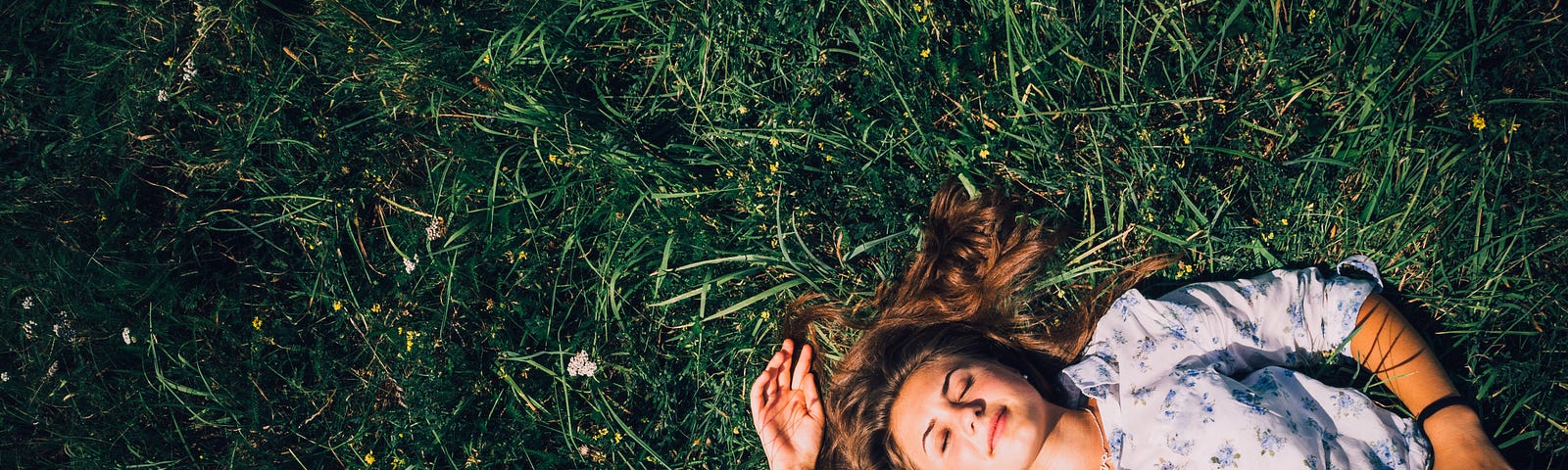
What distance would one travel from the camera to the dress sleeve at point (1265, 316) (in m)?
2.65

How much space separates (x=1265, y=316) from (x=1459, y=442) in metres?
0.64

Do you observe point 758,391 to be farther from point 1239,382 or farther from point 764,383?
point 1239,382

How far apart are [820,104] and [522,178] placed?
3.95 feet

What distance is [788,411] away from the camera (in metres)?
3.00

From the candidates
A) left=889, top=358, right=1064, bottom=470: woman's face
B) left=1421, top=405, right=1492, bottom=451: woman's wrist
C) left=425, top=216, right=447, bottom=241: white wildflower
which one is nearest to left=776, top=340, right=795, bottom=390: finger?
left=889, top=358, right=1064, bottom=470: woman's face

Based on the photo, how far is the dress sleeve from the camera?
8.71 ft

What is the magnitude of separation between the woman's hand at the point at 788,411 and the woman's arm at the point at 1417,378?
188cm

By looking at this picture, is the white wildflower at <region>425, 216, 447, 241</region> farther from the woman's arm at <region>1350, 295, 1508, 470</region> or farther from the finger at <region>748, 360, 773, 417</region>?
the woman's arm at <region>1350, 295, 1508, 470</region>

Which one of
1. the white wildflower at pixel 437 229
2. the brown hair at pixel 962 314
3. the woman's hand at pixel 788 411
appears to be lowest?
the woman's hand at pixel 788 411

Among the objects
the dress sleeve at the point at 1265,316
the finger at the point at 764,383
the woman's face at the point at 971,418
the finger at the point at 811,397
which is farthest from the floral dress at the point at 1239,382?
the finger at the point at 764,383

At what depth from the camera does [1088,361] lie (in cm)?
279

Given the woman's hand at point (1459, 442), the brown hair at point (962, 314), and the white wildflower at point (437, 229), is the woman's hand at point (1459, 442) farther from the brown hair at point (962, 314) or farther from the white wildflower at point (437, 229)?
the white wildflower at point (437, 229)

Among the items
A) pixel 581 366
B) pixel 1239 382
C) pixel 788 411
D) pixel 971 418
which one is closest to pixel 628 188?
pixel 581 366

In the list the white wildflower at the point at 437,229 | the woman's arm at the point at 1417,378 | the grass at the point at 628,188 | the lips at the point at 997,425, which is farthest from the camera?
the white wildflower at the point at 437,229
